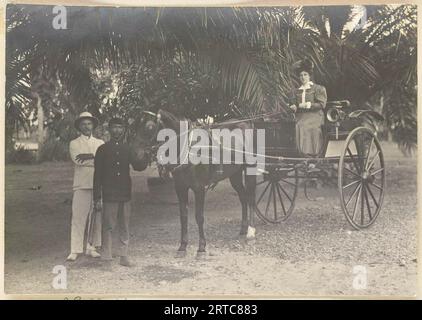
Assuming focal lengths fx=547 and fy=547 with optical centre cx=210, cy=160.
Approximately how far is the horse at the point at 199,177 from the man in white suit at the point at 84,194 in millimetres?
538

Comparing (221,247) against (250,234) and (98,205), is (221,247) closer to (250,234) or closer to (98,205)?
(250,234)

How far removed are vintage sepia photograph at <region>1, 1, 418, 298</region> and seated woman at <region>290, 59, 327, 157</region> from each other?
2cm

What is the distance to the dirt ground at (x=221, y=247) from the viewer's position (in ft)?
19.7

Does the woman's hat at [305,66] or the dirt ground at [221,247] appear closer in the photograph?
the dirt ground at [221,247]

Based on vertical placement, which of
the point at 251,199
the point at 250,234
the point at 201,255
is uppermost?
the point at 251,199

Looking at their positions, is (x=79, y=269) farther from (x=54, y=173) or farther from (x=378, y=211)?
(x=378, y=211)

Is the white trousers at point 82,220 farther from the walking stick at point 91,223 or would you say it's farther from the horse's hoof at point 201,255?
the horse's hoof at point 201,255

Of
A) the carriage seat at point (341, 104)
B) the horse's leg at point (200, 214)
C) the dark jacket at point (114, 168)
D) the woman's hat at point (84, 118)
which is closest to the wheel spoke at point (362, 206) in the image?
the carriage seat at point (341, 104)

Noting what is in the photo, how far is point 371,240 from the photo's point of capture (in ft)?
20.1

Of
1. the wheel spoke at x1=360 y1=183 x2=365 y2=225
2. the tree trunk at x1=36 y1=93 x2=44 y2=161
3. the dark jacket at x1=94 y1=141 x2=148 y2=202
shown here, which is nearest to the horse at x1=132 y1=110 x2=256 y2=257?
the dark jacket at x1=94 y1=141 x2=148 y2=202

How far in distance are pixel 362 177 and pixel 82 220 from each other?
318 centimetres

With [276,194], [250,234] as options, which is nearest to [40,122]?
[250,234]

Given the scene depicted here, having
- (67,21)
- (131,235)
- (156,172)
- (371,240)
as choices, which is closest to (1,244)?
(131,235)

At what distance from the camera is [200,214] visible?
20.1 feet
